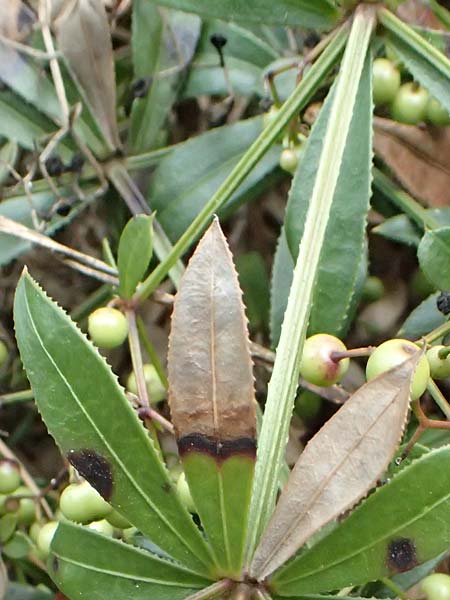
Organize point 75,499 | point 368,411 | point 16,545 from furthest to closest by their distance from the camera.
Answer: point 16,545 → point 75,499 → point 368,411

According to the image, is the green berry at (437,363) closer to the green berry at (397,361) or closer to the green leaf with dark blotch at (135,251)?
the green berry at (397,361)

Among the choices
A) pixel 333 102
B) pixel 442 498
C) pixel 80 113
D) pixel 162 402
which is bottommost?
pixel 442 498

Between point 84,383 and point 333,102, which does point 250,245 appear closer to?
point 333,102

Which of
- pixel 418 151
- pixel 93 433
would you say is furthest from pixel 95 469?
pixel 418 151

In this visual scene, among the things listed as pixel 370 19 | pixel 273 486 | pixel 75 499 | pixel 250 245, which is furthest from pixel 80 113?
pixel 273 486

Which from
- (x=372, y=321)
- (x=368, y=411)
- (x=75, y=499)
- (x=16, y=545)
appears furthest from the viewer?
(x=372, y=321)

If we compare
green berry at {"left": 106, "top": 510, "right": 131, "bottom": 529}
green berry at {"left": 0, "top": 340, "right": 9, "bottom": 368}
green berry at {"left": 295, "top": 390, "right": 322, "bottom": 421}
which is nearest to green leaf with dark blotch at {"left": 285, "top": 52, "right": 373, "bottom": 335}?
green berry at {"left": 295, "top": 390, "right": 322, "bottom": 421}
